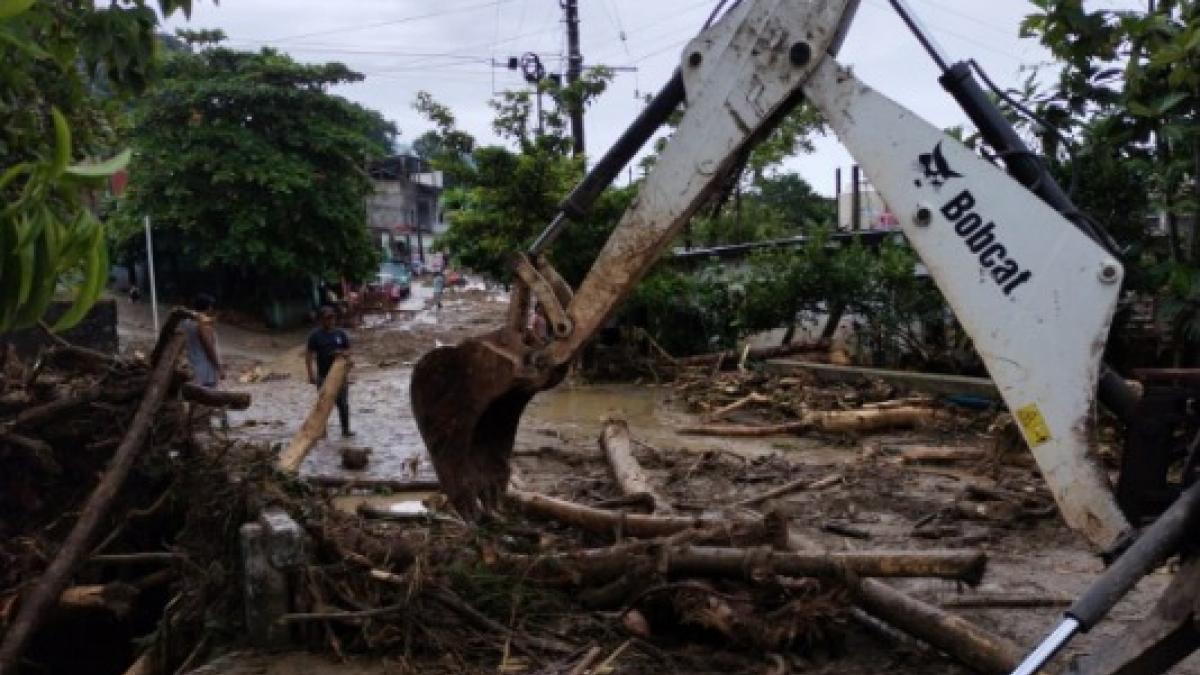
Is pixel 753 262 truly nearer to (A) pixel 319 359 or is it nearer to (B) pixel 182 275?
(A) pixel 319 359

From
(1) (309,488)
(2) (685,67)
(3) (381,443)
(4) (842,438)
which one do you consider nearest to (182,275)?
(3) (381,443)

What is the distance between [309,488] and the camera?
7016mm

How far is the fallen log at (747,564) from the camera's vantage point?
206 inches

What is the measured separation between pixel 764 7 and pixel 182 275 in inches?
1197

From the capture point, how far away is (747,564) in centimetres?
531

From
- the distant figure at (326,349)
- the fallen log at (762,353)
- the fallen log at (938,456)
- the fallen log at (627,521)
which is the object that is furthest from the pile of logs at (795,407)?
the fallen log at (627,521)

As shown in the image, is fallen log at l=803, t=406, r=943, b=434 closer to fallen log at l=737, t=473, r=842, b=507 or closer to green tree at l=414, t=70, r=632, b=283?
fallen log at l=737, t=473, r=842, b=507

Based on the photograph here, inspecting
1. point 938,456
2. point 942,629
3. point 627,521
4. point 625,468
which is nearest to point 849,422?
point 938,456

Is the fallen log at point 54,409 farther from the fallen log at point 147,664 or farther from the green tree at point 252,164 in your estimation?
the green tree at point 252,164

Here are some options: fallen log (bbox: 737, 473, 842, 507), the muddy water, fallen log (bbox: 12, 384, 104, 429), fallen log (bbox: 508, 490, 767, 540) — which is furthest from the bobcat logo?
the muddy water

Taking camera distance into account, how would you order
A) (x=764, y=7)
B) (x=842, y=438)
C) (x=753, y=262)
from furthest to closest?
(x=753, y=262)
(x=842, y=438)
(x=764, y=7)

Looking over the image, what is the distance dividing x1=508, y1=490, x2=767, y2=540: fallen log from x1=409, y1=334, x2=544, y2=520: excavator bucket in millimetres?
618

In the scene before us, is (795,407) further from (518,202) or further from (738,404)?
(518,202)

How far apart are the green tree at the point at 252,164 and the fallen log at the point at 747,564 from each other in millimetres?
23264
